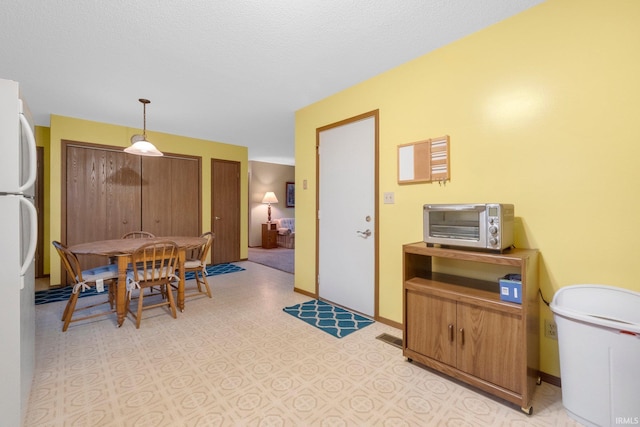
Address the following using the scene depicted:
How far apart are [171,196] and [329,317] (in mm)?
3738

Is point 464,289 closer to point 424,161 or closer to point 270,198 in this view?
point 424,161

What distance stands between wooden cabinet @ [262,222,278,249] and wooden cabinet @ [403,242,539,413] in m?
6.12

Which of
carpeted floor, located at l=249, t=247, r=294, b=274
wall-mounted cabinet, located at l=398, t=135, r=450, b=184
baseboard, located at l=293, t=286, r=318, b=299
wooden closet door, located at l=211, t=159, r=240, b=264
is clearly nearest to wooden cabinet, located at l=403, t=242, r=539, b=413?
wall-mounted cabinet, located at l=398, t=135, r=450, b=184

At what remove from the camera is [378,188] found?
9.10ft

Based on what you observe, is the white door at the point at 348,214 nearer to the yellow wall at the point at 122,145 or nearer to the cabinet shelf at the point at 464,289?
the cabinet shelf at the point at 464,289

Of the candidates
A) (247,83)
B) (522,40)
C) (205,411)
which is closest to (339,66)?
(247,83)

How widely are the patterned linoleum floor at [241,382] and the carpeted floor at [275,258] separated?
2623mm

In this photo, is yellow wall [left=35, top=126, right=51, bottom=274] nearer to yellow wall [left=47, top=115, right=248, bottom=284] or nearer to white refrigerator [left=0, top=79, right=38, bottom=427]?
yellow wall [left=47, top=115, right=248, bottom=284]

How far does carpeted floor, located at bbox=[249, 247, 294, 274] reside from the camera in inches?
214

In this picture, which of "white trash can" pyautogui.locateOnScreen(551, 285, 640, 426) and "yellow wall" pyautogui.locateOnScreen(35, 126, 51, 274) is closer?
"white trash can" pyautogui.locateOnScreen(551, 285, 640, 426)

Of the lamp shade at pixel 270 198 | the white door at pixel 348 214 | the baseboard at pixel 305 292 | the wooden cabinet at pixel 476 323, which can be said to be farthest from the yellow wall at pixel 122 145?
the wooden cabinet at pixel 476 323

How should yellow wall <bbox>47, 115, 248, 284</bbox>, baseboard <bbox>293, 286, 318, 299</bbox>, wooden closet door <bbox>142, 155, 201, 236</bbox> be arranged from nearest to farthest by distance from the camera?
1. baseboard <bbox>293, 286, 318, 299</bbox>
2. yellow wall <bbox>47, 115, 248, 284</bbox>
3. wooden closet door <bbox>142, 155, 201, 236</bbox>

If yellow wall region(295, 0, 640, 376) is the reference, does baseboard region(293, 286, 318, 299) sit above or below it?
below

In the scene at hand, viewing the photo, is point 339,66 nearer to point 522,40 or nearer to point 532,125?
point 522,40
